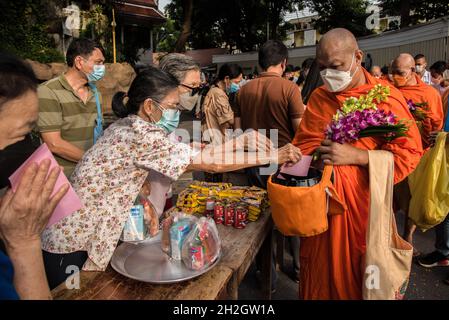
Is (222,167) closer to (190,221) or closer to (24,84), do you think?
(190,221)

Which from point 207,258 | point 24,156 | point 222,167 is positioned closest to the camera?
point 24,156

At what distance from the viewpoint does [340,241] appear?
210cm

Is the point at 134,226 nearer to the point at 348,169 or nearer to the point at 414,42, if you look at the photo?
the point at 348,169

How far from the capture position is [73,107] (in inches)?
116

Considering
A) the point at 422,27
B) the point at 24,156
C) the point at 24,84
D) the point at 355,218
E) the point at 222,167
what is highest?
the point at 422,27

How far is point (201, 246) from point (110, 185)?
516 mm

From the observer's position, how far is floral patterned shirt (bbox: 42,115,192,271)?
63.0 inches

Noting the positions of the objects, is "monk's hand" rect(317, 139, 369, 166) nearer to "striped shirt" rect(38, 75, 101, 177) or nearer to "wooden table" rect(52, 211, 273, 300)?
"wooden table" rect(52, 211, 273, 300)

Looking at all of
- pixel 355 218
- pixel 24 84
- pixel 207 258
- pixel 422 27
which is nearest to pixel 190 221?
pixel 207 258

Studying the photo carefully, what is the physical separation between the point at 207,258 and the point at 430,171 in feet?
7.91

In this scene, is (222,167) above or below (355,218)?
above

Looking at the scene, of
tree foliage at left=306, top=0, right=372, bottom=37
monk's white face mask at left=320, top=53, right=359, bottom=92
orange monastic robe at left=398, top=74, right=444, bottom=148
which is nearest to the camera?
monk's white face mask at left=320, top=53, right=359, bottom=92

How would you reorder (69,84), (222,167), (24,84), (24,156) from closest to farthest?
1. (24,84)
2. (24,156)
3. (222,167)
4. (69,84)

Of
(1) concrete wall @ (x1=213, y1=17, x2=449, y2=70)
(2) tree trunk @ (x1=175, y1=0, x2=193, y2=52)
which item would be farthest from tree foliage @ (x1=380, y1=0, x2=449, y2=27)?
(2) tree trunk @ (x1=175, y1=0, x2=193, y2=52)
